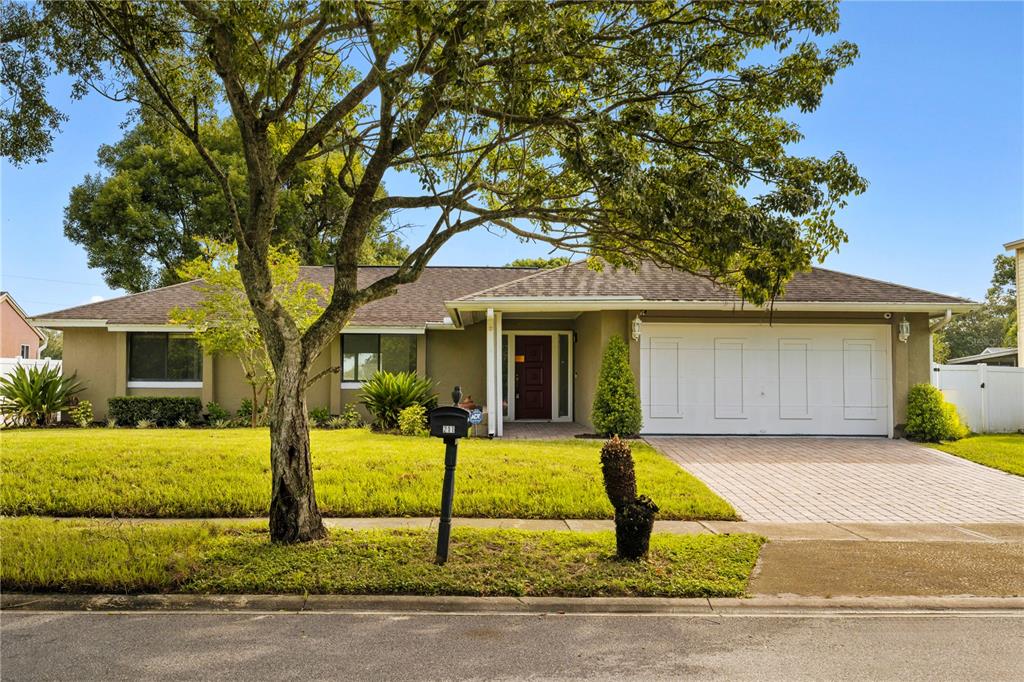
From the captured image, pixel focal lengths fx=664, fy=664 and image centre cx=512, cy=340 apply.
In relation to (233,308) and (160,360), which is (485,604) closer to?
(233,308)

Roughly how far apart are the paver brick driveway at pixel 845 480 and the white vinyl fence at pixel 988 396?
3818 mm

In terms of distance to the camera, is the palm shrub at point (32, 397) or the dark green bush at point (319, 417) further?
the dark green bush at point (319, 417)

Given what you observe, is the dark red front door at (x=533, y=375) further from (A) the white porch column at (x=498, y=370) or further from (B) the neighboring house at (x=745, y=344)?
(A) the white porch column at (x=498, y=370)

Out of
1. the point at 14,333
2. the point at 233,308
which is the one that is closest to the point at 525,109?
the point at 233,308

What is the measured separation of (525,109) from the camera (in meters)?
6.30

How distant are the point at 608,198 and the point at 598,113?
0.99 meters

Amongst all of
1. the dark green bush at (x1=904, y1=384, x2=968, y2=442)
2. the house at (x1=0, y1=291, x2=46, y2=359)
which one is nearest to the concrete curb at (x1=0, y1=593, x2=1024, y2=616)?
the dark green bush at (x1=904, y1=384, x2=968, y2=442)

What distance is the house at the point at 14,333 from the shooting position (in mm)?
33531

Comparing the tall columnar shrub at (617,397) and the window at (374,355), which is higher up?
the window at (374,355)

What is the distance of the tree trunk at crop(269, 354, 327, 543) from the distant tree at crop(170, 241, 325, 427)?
9113mm

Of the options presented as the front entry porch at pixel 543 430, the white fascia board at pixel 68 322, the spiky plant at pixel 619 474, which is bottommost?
the front entry porch at pixel 543 430

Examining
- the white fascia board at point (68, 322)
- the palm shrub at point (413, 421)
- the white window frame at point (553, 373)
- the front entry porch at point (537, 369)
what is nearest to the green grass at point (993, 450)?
the white window frame at point (553, 373)

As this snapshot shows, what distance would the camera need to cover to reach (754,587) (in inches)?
222

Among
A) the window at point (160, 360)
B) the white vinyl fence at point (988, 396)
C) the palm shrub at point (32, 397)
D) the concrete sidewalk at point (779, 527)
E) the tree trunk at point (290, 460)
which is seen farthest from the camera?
the window at point (160, 360)
